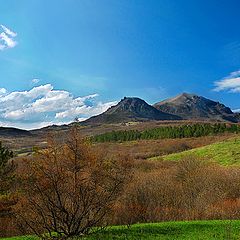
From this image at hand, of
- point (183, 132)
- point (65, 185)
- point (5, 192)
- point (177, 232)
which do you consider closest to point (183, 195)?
point (5, 192)

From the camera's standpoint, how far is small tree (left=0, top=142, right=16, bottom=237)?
3516 centimetres

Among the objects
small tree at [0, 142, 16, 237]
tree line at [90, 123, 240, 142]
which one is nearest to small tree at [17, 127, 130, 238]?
small tree at [0, 142, 16, 237]

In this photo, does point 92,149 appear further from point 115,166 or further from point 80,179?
point 115,166

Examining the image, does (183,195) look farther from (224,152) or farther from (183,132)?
(183,132)

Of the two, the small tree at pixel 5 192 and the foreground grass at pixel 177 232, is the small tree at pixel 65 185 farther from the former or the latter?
the small tree at pixel 5 192

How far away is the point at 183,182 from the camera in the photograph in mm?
51938

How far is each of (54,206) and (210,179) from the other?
106 feet

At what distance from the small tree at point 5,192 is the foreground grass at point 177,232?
1132 cm

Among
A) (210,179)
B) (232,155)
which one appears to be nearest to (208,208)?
(210,179)

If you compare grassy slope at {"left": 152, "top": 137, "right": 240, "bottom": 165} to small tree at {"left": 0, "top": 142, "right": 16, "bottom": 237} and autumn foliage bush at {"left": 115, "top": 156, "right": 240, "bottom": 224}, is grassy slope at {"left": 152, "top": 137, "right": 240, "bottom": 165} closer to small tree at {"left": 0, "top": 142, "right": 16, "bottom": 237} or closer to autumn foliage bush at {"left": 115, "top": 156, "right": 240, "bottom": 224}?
autumn foliage bush at {"left": 115, "top": 156, "right": 240, "bottom": 224}

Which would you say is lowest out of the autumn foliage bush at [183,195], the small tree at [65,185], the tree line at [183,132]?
the autumn foliage bush at [183,195]

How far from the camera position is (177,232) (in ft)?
82.1

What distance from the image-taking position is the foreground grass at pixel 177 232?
2314 cm

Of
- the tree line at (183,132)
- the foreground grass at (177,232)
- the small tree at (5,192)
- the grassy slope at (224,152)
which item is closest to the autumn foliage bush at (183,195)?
the foreground grass at (177,232)
